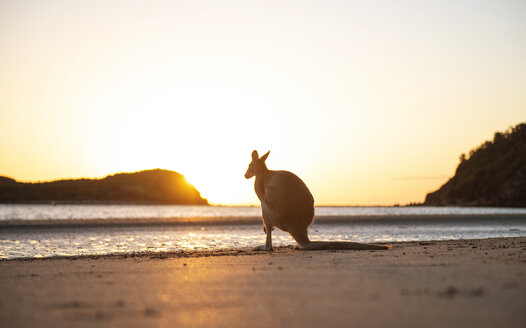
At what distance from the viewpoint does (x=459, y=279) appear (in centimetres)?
594

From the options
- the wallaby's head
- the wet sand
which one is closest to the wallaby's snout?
the wallaby's head

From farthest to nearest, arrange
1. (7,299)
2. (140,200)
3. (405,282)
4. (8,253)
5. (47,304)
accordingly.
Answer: (140,200) → (8,253) → (405,282) → (7,299) → (47,304)

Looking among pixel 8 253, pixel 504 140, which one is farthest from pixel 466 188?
pixel 8 253

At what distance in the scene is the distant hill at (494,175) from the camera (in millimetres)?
127375

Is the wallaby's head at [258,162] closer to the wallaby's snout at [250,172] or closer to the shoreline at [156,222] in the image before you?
the wallaby's snout at [250,172]

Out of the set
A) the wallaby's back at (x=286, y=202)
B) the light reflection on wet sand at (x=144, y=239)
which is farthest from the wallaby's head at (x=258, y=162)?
the light reflection on wet sand at (x=144, y=239)

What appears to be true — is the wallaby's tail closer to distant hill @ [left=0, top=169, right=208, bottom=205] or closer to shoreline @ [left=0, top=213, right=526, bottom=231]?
shoreline @ [left=0, top=213, right=526, bottom=231]

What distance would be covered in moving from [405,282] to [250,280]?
5.80 feet

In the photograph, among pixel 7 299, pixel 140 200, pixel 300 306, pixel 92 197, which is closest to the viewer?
pixel 300 306

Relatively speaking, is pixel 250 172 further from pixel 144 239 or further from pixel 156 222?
pixel 156 222

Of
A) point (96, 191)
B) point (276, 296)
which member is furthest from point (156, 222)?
point (96, 191)

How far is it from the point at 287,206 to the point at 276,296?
7009mm

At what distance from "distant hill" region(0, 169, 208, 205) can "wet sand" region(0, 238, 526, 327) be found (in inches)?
6628

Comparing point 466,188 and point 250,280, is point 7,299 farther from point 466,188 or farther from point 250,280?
point 466,188
